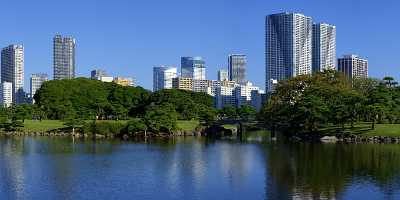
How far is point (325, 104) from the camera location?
6644 cm

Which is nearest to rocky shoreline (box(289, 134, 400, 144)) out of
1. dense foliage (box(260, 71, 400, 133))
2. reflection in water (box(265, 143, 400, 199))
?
dense foliage (box(260, 71, 400, 133))

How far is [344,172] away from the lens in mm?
35875

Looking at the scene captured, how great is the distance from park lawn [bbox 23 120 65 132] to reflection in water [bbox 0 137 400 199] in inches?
939

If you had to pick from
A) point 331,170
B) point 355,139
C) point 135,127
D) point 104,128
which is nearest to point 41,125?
point 104,128

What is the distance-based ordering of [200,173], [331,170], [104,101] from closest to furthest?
[200,173]
[331,170]
[104,101]

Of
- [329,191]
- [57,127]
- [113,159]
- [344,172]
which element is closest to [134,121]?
[57,127]

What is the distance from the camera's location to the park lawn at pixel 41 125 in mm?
77444

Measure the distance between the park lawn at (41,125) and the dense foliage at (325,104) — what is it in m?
28.3

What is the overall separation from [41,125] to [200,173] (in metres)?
48.8

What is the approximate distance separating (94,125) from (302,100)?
26.9m

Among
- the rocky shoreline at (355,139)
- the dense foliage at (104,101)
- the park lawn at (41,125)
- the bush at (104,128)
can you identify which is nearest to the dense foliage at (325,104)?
the rocky shoreline at (355,139)

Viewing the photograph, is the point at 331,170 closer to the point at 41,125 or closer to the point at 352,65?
the point at 41,125

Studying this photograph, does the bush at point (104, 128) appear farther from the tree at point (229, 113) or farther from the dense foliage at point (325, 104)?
the tree at point (229, 113)

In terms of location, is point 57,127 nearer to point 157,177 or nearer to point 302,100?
point 302,100
